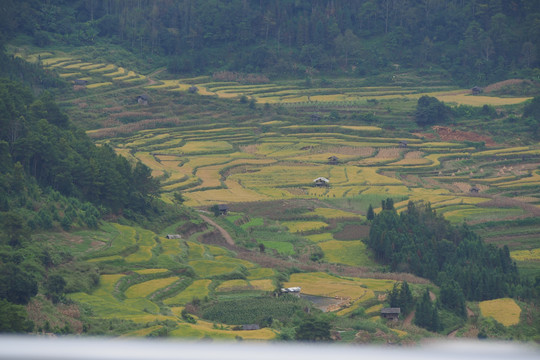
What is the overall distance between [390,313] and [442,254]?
346 inches

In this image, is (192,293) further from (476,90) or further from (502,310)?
(476,90)

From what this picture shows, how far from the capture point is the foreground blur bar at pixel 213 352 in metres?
2.25

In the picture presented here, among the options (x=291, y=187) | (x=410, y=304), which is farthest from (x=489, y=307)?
(x=291, y=187)

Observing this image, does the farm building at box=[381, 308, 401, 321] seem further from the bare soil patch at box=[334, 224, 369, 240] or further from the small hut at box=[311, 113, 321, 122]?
the small hut at box=[311, 113, 321, 122]

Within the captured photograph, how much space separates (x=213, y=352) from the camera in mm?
2314

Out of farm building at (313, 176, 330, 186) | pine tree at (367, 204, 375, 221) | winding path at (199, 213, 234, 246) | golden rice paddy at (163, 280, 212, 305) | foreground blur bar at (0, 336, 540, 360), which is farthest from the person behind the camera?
farm building at (313, 176, 330, 186)

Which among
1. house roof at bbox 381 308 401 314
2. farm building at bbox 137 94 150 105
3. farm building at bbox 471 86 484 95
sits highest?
farm building at bbox 471 86 484 95

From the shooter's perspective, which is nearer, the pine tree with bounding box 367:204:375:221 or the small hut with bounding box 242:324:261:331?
the small hut with bounding box 242:324:261:331

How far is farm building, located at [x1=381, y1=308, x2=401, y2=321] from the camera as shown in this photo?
73.5 feet

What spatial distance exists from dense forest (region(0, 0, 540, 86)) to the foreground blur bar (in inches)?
2728

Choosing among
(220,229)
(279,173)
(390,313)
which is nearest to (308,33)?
(279,173)

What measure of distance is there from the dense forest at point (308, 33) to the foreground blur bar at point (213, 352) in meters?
69.3

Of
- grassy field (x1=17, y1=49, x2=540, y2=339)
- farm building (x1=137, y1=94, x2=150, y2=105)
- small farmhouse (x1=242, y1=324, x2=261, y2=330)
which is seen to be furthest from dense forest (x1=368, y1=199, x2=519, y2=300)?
farm building (x1=137, y1=94, x2=150, y2=105)

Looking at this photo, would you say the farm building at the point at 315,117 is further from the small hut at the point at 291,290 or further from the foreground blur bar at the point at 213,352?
the foreground blur bar at the point at 213,352
